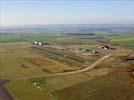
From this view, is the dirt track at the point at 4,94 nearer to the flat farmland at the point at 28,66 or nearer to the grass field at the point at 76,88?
the grass field at the point at 76,88

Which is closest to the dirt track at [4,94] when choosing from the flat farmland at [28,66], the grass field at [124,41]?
the flat farmland at [28,66]

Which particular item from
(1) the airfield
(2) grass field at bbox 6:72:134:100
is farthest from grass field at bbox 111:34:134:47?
(2) grass field at bbox 6:72:134:100

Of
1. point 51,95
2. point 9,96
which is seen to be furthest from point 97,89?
point 9,96

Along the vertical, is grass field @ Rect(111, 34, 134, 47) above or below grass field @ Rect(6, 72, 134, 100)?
above

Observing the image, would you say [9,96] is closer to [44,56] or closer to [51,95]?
[51,95]

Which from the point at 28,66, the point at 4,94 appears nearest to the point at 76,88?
the point at 4,94

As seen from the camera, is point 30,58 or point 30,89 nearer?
point 30,89

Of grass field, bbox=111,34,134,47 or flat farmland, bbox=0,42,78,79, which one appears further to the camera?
grass field, bbox=111,34,134,47

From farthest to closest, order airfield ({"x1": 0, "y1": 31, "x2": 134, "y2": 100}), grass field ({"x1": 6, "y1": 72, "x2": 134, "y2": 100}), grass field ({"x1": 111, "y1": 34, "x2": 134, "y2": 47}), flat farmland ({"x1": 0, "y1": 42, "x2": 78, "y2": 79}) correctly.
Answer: grass field ({"x1": 111, "y1": 34, "x2": 134, "y2": 47}), flat farmland ({"x1": 0, "y1": 42, "x2": 78, "y2": 79}), airfield ({"x1": 0, "y1": 31, "x2": 134, "y2": 100}), grass field ({"x1": 6, "y1": 72, "x2": 134, "y2": 100})

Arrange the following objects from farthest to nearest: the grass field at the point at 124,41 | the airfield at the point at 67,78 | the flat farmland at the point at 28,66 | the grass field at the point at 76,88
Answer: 1. the grass field at the point at 124,41
2. the flat farmland at the point at 28,66
3. the airfield at the point at 67,78
4. the grass field at the point at 76,88

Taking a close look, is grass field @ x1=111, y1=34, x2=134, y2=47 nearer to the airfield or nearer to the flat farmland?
the airfield

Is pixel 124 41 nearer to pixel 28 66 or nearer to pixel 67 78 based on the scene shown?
pixel 28 66
